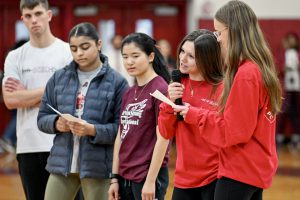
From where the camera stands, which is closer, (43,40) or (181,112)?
(181,112)

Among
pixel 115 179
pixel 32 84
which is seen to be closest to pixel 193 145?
pixel 115 179

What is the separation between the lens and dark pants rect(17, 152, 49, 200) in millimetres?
3885

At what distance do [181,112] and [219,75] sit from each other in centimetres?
43

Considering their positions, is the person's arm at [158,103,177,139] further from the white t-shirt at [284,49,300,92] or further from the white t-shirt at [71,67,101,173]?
the white t-shirt at [284,49,300,92]

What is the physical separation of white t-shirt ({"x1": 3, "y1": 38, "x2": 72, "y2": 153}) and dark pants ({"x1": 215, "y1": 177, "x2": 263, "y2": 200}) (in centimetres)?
158

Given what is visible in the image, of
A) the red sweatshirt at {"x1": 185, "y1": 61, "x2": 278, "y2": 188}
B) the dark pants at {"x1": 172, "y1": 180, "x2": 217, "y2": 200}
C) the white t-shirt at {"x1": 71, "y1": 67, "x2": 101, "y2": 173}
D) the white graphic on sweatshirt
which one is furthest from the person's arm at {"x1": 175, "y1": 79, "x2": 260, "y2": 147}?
the white t-shirt at {"x1": 71, "y1": 67, "x2": 101, "y2": 173}

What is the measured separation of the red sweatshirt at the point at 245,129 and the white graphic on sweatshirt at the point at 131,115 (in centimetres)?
62

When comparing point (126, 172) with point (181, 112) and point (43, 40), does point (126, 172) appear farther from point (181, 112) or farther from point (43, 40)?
point (43, 40)

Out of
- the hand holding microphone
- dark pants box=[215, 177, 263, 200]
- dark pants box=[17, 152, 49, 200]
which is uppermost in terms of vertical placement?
the hand holding microphone

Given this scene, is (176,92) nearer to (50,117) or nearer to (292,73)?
(50,117)

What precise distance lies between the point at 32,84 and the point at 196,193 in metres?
1.53

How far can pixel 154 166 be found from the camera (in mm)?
3229

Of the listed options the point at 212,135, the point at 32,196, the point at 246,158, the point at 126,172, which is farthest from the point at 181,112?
the point at 32,196

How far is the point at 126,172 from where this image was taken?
3.40 metres
